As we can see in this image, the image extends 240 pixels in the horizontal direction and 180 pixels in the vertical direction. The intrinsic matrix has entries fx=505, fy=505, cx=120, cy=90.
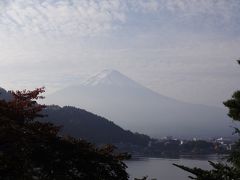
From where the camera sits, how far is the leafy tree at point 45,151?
30.8 ft

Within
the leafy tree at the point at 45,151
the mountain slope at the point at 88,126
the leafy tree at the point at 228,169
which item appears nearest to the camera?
the leafy tree at the point at 228,169

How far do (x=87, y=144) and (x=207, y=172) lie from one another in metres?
2.97

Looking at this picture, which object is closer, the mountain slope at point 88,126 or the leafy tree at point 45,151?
the leafy tree at point 45,151

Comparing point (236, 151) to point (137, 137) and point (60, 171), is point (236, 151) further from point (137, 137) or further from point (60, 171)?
point (137, 137)

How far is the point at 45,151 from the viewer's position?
10.2 m

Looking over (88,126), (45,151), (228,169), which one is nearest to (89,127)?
(88,126)

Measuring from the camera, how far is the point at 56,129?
1109 cm

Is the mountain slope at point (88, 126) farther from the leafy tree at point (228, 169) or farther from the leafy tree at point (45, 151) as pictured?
the leafy tree at point (228, 169)

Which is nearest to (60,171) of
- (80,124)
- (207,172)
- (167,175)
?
(207,172)

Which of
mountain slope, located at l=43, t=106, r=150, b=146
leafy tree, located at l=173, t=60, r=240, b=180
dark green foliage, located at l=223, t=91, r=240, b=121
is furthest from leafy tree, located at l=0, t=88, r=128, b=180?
mountain slope, located at l=43, t=106, r=150, b=146

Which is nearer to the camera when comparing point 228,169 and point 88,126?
point 228,169

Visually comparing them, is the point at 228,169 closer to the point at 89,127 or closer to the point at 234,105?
the point at 234,105

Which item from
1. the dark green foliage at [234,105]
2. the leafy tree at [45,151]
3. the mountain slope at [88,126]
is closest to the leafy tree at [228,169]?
the dark green foliage at [234,105]

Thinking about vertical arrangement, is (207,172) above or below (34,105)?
below
